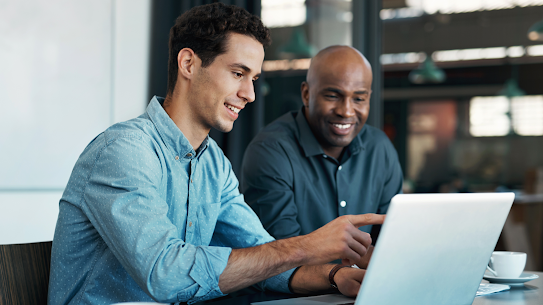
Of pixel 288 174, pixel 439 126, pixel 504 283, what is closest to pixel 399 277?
pixel 504 283

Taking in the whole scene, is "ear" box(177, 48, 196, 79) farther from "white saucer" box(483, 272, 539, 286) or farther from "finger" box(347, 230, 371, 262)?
"white saucer" box(483, 272, 539, 286)

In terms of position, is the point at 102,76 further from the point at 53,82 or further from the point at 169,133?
the point at 169,133

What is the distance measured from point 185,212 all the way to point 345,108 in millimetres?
905

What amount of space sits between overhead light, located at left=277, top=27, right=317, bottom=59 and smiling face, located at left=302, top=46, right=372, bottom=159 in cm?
175

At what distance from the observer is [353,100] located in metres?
1.98

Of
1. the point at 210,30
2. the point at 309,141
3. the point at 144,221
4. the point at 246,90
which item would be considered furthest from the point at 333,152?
the point at 144,221

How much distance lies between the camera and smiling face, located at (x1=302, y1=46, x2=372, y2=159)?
1.95 m

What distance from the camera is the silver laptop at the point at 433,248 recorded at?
77cm

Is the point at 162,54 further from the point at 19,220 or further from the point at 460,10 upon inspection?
the point at 460,10

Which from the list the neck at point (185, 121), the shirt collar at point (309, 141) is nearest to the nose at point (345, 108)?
the shirt collar at point (309, 141)

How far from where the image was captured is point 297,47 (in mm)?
3812

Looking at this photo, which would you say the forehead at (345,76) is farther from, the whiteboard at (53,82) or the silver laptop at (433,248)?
the whiteboard at (53,82)

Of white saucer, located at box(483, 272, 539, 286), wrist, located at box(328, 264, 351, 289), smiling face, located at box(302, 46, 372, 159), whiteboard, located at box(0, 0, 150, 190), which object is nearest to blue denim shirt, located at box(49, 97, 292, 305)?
wrist, located at box(328, 264, 351, 289)

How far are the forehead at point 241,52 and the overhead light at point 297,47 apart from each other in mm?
2492
